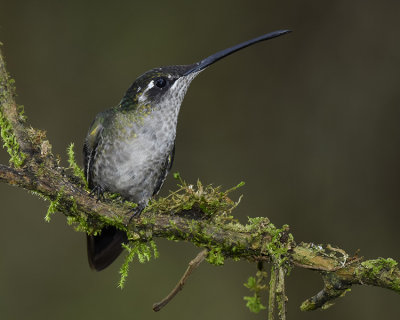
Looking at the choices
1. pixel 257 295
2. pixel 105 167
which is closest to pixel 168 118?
pixel 105 167

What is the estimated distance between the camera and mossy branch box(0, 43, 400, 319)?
2057mm

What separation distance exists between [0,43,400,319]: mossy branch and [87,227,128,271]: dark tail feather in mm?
771

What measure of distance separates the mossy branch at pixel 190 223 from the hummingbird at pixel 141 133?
466 mm

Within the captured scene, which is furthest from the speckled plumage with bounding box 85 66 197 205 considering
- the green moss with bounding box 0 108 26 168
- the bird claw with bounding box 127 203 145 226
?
the green moss with bounding box 0 108 26 168

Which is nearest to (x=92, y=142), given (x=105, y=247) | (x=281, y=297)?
(x=105, y=247)

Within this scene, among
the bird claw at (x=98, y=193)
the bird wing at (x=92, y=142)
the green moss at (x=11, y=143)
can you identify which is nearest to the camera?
the green moss at (x=11, y=143)

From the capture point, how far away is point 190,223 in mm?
2305

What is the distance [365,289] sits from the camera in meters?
4.62

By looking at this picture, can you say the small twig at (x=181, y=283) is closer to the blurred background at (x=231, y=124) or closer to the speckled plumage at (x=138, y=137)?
the speckled plumage at (x=138, y=137)

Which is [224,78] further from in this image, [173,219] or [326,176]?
[173,219]

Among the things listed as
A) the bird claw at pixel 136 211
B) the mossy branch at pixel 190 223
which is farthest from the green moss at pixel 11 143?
the bird claw at pixel 136 211

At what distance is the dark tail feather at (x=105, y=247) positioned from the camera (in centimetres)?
322

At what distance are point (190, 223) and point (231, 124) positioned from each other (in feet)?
9.22

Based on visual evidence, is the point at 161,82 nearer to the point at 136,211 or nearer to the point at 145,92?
the point at 145,92
